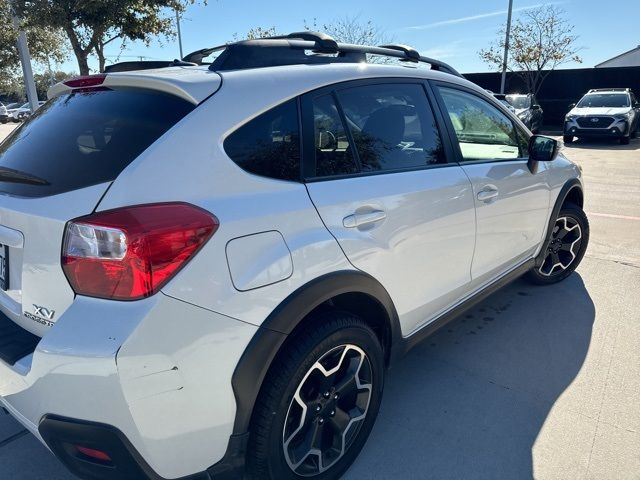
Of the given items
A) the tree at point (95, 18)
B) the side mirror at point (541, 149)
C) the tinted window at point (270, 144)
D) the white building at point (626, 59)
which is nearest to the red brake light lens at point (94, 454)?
the tinted window at point (270, 144)

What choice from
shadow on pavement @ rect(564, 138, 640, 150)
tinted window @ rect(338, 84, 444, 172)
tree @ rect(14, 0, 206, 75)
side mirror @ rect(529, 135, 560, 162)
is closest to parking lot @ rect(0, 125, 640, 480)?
side mirror @ rect(529, 135, 560, 162)

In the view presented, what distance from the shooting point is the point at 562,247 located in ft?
13.6

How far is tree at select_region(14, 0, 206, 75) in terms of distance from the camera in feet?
30.2

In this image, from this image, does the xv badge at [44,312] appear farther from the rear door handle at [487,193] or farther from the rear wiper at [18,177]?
the rear door handle at [487,193]

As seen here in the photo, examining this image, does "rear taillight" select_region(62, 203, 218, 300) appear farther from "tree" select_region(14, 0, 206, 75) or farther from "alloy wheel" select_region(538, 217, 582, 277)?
"tree" select_region(14, 0, 206, 75)

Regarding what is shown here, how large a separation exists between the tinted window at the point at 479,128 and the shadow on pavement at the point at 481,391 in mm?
1253

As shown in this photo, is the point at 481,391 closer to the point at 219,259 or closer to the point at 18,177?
the point at 219,259

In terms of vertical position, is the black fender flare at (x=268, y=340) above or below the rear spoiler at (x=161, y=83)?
below

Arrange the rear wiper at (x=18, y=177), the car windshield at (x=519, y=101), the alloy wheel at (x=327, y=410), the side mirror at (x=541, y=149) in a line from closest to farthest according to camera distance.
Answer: the rear wiper at (x=18, y=177) → the alloy wheel at (x=327, y=410) → the side mirror at (x=541, y=149) → the car windshield at (x=519, y=101)

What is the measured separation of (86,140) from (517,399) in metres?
2.52

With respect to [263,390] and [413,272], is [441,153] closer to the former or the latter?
[413,272]

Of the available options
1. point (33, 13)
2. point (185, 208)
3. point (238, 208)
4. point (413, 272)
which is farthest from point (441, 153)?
point (33, 13)

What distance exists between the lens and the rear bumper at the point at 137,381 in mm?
1444

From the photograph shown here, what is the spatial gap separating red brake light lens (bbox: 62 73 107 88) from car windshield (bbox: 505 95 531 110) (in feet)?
55.6
